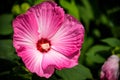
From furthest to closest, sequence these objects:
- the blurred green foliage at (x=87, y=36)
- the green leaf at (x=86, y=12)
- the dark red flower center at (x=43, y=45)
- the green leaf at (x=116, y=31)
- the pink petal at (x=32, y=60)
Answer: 1. the green leaf at (x=116, y=31)
2. the green leaf at (x=86, y=12)
3. the blurred green foliage at (x=87, y=36)
4. the dark red flower center at (x=43, y=45)
5. the pink petal at (x=32, y=60)

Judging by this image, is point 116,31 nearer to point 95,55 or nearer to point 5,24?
point 95,55

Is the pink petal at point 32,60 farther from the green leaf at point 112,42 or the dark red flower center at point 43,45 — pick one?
the green leaf at point 112,42

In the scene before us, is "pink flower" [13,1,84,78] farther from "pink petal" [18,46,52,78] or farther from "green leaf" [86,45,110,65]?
"green leaf" [86,45,110,65]

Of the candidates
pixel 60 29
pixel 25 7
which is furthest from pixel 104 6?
pixel 60 29

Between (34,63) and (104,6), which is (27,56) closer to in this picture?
(34,63)

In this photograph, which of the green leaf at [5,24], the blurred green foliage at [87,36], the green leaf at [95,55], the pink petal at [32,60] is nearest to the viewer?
the pink petal at [32,60]

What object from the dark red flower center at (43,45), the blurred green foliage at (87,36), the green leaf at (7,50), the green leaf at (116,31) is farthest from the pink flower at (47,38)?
the green leaf at (116,31)

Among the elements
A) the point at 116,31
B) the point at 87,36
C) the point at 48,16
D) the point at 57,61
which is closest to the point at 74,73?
the point at 57,61
